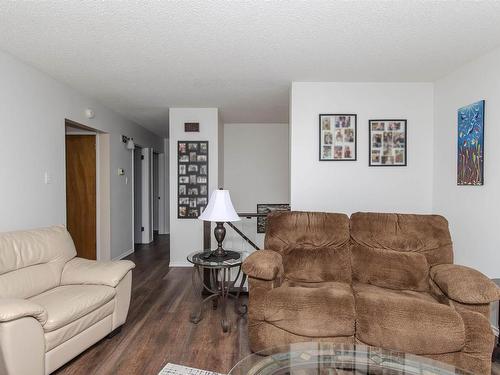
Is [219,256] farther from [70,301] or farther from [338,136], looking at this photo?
[338,136]

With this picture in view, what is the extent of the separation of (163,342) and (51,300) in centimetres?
87

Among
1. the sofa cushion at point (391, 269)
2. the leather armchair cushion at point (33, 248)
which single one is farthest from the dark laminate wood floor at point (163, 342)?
the leather armchair cushion at point (33, 248)

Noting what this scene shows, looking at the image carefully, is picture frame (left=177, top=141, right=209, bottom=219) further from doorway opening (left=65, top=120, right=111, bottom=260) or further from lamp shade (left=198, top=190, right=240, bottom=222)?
lamp shade (left=198, top=190, right=240, bottom=222)

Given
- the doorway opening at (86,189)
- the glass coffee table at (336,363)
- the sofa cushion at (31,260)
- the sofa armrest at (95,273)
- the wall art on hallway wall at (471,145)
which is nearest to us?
the glass coffee table at (336,363)

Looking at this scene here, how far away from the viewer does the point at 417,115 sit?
3402mm

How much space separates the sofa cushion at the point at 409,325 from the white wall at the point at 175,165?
301cm

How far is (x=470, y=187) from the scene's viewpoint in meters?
2.78

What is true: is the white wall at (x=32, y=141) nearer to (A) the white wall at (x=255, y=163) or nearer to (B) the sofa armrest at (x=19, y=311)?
(B) the sofa armrest at (x=19, y=311)

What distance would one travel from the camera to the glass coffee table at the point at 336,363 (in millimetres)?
1513

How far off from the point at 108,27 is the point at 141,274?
10.5ft

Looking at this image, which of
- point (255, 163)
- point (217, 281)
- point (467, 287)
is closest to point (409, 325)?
point (467, 287)

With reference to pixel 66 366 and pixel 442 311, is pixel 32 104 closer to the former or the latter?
pixel 66 366

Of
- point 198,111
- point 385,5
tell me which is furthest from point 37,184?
point 385,5

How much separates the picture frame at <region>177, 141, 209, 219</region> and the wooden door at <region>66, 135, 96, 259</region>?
1261 mm
